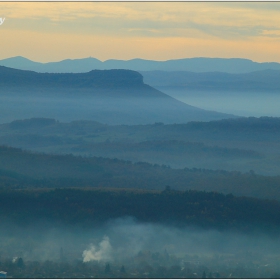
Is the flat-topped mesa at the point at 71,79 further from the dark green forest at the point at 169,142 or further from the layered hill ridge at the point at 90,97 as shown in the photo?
the dark green forest at the point at 169,142

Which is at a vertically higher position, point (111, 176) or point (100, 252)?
point (100, 252)

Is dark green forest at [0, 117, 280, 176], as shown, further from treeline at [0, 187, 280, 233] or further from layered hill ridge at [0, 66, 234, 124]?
treeline at [0, 187, 280, 233]

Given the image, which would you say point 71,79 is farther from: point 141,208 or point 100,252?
point 100,252

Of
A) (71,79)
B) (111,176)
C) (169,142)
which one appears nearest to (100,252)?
(111,176)

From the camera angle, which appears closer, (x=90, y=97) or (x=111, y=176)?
(x=111, y=176)

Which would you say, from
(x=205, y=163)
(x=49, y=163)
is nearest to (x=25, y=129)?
(x=205, y=163)

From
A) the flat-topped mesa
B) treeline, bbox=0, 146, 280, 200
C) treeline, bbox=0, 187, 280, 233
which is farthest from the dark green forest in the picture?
the flat-topped mesa

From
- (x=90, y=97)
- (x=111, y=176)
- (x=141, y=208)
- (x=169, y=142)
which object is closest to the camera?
(x=141, y=208)
